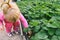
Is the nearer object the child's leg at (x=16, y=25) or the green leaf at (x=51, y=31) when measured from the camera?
the green leaf at (x=51, y=31)

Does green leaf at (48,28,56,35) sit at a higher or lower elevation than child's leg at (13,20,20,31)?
higher

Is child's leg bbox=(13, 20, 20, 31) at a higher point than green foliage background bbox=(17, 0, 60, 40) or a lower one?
lower

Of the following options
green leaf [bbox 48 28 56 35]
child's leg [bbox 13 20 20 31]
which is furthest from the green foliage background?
child's leg [bbox 13 20 20 31]

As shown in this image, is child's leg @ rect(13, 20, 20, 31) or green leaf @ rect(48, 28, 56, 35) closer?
green leaf @ rect(48, 28, 56, 35)

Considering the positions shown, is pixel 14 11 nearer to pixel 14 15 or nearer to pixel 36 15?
pixel 14 15

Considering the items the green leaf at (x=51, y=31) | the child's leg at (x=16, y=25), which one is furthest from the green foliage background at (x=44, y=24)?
the child's leg at (x=16, y=25)

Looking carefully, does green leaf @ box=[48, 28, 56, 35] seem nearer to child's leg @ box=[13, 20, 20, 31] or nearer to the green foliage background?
the green foliage background

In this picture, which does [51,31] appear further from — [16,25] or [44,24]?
[16,25]

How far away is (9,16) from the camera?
346 cm

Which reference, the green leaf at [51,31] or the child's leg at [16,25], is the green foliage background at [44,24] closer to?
the green leaf at [51,31]

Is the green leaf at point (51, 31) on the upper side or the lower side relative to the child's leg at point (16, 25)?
upper

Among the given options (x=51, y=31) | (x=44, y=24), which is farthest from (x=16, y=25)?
(x=51, y=31)

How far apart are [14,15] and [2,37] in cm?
125

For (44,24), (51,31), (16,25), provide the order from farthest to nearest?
(16,25) < (44,24) < (51,31)
